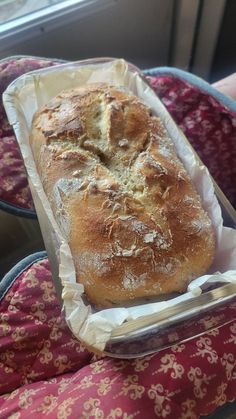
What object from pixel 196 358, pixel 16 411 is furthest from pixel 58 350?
pixel 196 358

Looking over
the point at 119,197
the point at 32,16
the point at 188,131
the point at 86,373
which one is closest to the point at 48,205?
the point at 119,197

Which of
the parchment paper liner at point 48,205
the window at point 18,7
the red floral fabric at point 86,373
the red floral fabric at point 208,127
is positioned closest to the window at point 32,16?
the window at point 18,7

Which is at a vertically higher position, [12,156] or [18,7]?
[18,7]

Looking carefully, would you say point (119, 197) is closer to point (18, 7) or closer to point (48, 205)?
point (48, 205)

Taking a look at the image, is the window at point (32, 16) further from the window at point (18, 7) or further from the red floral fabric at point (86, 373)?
the red floral fabric at point (86, 373)

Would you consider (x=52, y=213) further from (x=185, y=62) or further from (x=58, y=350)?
(x=185, y=62)
